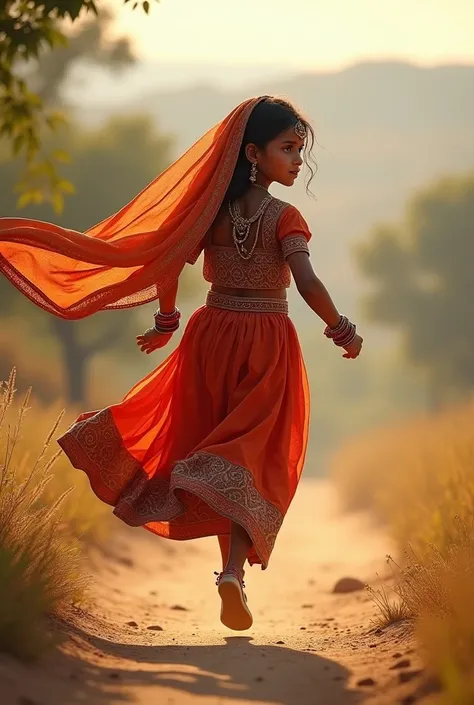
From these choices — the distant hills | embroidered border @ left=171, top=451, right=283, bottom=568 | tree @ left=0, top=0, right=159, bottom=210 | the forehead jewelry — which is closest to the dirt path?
embroidered border @ left=171, top=451, right=283, bottom=568

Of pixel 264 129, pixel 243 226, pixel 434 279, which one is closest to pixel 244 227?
pixel 243 226

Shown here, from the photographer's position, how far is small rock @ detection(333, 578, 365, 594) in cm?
788

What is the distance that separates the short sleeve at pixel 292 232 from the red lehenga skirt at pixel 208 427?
1.08ft

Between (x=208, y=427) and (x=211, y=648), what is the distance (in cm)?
Answer: 101

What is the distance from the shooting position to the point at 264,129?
516cm

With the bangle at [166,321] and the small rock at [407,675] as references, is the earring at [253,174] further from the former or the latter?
the small rock at [407,675]

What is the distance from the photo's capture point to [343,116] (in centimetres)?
15525

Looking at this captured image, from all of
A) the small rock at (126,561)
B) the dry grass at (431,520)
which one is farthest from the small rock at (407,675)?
the small rock at (126,561)

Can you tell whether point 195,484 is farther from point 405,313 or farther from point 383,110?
point 383,110

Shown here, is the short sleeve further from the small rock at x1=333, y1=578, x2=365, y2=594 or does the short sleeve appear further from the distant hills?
the distant hills

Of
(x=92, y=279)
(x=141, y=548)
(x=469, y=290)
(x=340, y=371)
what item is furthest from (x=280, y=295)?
(x=340, y=371)

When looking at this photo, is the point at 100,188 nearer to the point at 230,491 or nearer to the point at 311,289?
the point at 311,289

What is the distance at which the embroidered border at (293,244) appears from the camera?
4980mm

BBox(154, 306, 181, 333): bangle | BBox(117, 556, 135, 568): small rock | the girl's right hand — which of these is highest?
BBox(117, 556, 135, 568): small rock
